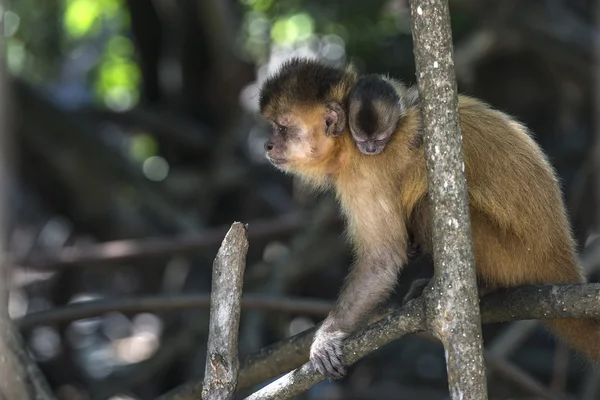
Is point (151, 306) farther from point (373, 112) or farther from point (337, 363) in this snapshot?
point (373, 112)

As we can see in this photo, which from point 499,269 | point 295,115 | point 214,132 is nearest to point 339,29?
point 214,132

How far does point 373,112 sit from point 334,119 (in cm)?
30

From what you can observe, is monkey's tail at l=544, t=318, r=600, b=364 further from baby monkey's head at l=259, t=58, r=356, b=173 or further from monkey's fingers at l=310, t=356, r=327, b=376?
baby monkey's head at l=259, t=58, r=356, b=173

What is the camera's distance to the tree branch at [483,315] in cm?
277

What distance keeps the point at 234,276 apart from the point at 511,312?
995 mm

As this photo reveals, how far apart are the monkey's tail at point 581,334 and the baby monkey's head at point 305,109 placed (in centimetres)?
108

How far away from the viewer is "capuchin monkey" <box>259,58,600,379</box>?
334cm

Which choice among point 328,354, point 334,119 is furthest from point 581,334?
point 334,119

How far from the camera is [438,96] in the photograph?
254 cm

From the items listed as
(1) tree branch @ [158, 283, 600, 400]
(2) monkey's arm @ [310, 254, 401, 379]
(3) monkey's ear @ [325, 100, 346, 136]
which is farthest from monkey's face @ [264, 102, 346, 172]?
(1) tree branch @ [158, 283, 600, 400]

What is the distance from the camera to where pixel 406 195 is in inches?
136

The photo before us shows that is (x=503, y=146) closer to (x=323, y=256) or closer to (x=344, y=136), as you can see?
(x=344, y=136)

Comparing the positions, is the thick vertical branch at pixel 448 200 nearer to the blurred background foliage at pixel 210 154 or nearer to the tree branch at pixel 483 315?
the tree branch at pixel 483 315

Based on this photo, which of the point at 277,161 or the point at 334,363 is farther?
the point at 277,161
